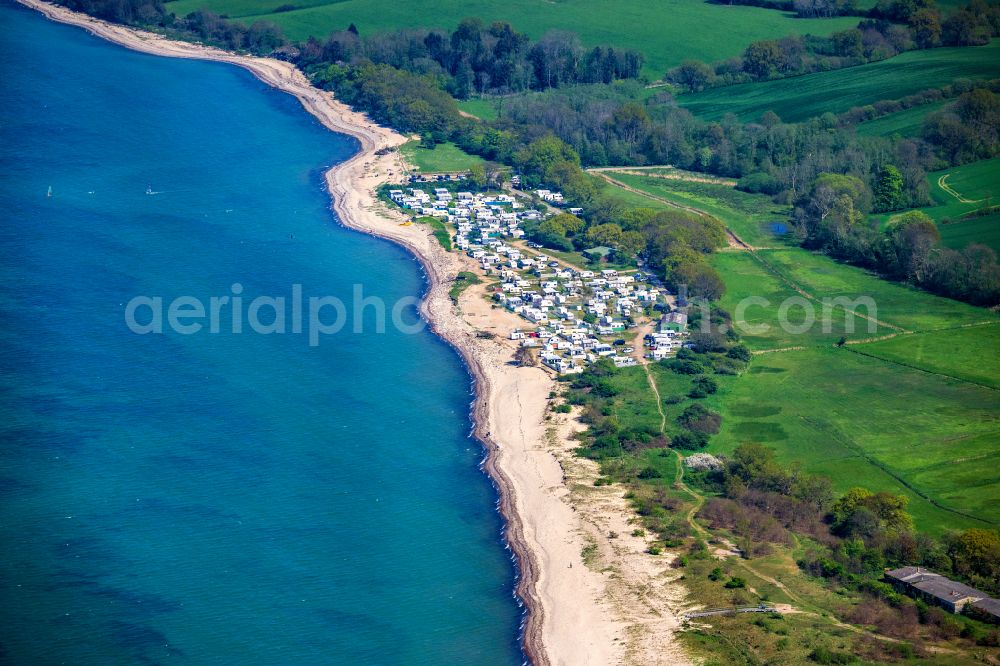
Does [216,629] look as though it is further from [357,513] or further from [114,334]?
[114,334]

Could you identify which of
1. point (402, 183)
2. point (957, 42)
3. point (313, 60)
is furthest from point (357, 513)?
point (957, 42)

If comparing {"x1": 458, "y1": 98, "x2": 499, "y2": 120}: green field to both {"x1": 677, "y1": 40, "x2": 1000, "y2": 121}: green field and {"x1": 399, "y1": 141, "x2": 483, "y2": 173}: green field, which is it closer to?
{"x1": 399, "y1": 141, "x2": 483, "y2": 173}: green field

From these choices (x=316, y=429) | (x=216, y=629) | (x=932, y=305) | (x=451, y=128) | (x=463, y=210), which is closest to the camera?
(x=216, y=629)

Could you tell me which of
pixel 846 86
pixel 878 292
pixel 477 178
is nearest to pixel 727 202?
pixel 477 178

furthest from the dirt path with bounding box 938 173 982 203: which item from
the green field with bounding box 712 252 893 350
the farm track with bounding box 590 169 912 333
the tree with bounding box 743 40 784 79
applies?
the tree with bounding box 743 40 784 79

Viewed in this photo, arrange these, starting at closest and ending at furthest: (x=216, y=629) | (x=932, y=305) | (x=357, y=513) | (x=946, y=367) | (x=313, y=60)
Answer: (x=216, y=629) < (x=357, y=513) < (x=946, y=367) < (x=932, y=305) < (x=313, y=60)

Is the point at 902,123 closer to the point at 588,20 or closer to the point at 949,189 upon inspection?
the point at 949,189

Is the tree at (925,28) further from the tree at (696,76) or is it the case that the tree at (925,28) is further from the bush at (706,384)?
the bush at (706,384)
